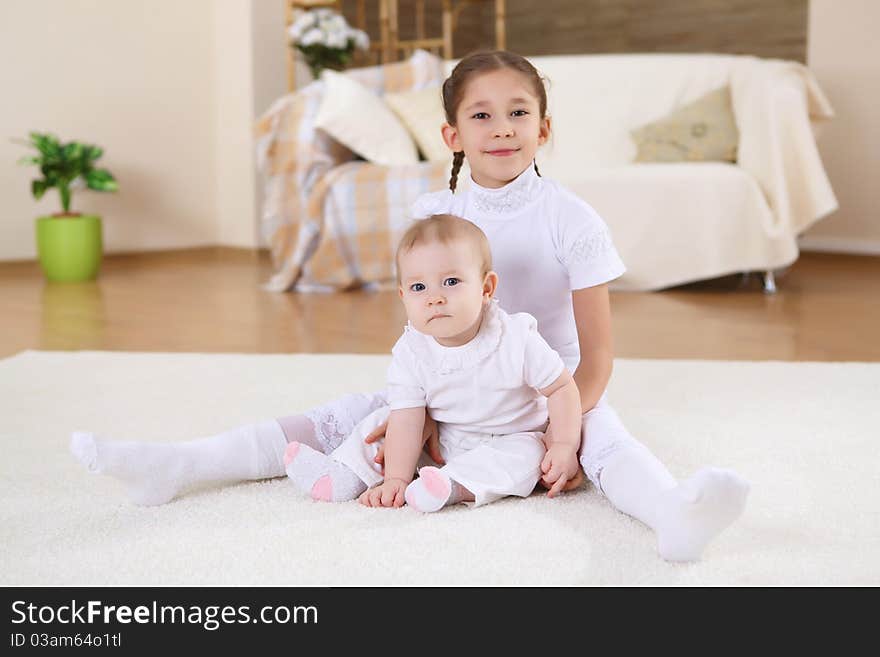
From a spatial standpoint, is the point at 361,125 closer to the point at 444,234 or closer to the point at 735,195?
the point at 735,195

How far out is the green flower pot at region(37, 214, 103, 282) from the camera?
13.8ft

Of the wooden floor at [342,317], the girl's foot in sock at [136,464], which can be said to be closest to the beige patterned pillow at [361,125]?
the wooden floor at [342,317]

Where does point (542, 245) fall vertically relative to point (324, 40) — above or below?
below

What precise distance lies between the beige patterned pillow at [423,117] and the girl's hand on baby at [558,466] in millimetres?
2736

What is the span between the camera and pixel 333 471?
53.1 inches

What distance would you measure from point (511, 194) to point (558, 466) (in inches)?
14.7

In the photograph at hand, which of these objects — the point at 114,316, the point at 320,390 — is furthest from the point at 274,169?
the point at 320,390

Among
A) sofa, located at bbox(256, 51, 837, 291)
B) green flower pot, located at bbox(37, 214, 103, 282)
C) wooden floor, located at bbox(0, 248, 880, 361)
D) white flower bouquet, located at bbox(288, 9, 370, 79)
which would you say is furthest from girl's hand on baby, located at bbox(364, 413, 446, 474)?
white flower bouquet, located at bbox(288, 9, 370, 79)

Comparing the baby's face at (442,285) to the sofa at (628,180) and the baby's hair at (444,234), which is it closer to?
the baby's hair at (444,234)

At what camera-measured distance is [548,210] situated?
145 cm

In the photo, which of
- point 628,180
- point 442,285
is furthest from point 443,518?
point 628,180

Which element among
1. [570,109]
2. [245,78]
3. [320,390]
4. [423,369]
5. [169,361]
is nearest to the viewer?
[423,369]
